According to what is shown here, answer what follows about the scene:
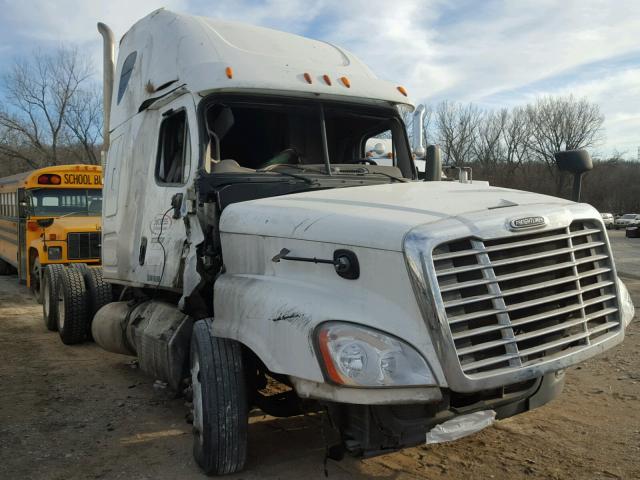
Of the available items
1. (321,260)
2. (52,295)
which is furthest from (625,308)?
(52,295)

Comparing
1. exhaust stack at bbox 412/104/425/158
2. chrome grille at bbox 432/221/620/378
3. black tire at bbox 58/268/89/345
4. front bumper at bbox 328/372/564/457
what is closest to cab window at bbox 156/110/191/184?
Answer: exhaust stack at bbox 412/104/425/158

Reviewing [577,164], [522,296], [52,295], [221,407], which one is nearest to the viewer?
[522,296]

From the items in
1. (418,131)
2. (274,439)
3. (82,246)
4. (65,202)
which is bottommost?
(274,439)

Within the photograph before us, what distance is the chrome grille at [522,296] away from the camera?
9.23 ft

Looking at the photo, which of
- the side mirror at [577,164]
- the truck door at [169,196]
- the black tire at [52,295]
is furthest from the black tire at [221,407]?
the black tire at [52,295]

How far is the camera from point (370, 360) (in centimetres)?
274

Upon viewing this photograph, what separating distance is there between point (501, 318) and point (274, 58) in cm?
288

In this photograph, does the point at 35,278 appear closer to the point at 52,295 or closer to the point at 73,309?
the point at 52,295

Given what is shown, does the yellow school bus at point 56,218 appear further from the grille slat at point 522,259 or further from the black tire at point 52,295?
the grille slat at point 522,259

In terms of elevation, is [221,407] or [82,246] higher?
[82,246]

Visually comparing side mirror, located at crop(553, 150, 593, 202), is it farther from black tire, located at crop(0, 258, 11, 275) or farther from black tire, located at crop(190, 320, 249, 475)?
black tire, located at crop(0, 258, 11, 275)

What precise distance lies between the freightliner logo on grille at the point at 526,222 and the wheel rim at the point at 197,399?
211 centimetres

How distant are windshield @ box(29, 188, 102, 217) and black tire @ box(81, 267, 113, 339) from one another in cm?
427

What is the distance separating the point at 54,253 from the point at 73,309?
362 centimetres
